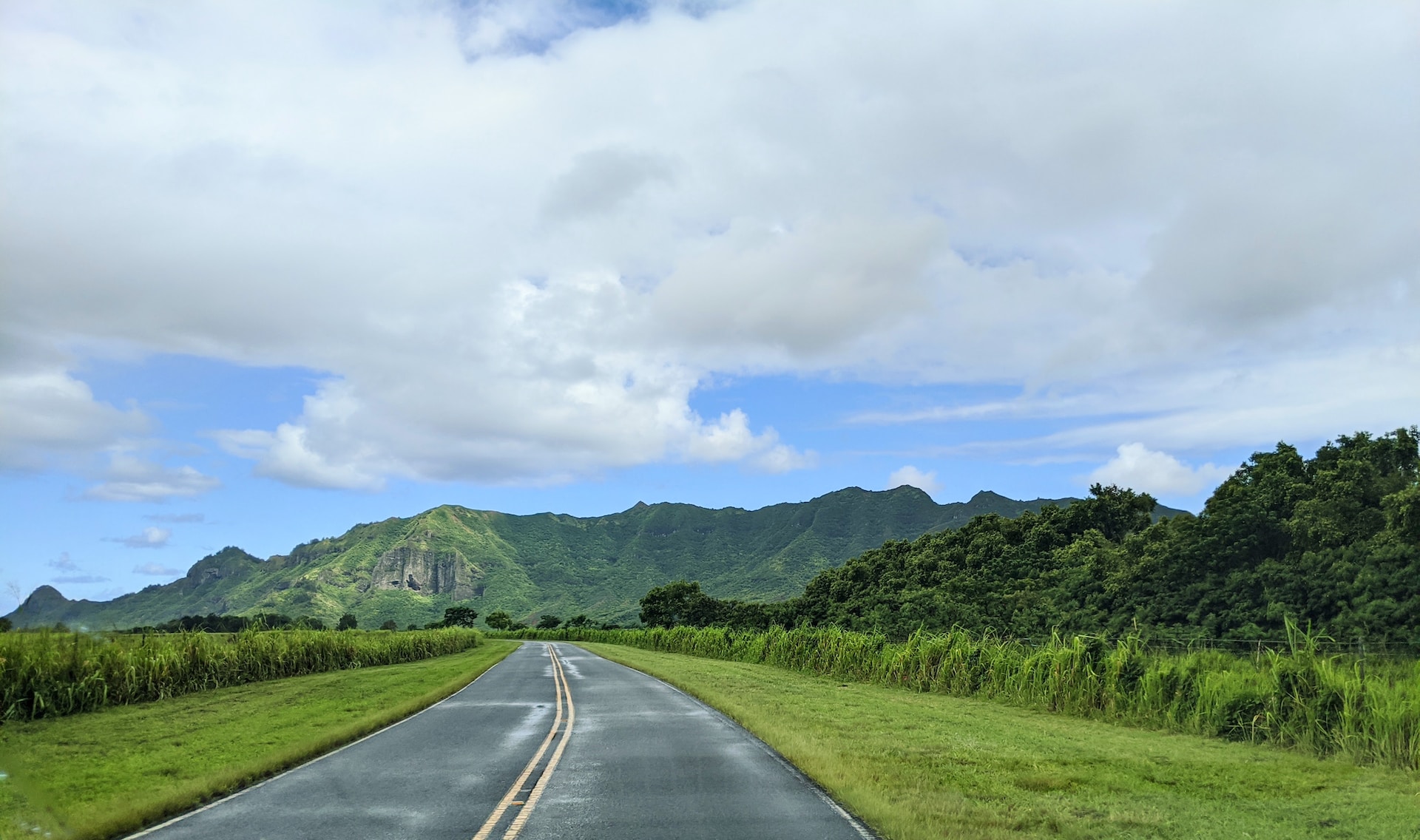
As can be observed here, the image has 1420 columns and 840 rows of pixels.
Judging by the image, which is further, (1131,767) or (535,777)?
(1131,767)

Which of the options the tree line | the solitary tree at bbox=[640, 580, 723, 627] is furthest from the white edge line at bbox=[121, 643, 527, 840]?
the solitary tree at bbox=[640, 580, 723, 627]

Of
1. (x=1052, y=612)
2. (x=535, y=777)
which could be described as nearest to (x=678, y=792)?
(x=535, y=777)

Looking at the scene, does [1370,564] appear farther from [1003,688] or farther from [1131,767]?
[1131,767]

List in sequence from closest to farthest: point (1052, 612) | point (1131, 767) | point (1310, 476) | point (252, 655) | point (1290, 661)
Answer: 1. point (1131, 767)
2. point (1290, 661)
3. point (252, 655)
4. point (1310, 476)
5. point (1052, 612)

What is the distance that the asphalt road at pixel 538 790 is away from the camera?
1074 centimetres

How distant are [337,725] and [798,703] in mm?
13046

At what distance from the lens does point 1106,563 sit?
82250 millimetres

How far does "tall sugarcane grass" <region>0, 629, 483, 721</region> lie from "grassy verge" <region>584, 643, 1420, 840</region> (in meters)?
12.0

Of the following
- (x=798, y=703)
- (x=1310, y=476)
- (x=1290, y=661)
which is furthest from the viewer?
(x=1310, y=476)

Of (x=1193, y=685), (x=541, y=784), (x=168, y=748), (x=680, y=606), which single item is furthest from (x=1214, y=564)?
(x=680, y=606)

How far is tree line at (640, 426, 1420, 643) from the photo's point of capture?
59.2m

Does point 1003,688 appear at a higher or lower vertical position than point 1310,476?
lower

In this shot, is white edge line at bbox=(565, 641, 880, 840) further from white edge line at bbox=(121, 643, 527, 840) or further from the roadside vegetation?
the roadside vegetation

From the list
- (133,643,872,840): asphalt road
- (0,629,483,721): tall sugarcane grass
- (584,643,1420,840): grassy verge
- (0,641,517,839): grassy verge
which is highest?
(0,629,483,721): tall sugarcane grass
